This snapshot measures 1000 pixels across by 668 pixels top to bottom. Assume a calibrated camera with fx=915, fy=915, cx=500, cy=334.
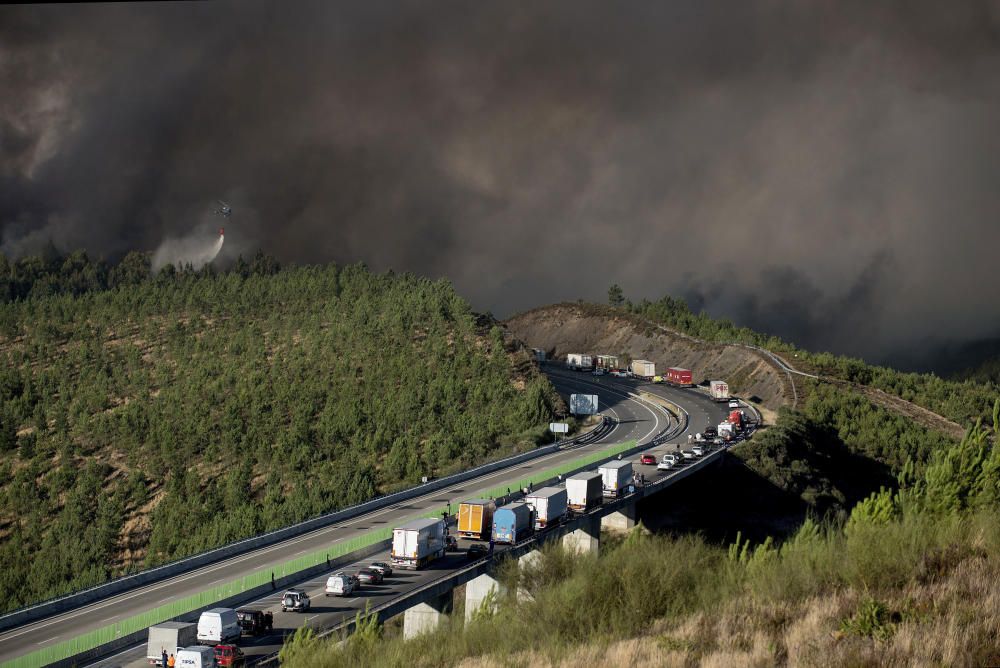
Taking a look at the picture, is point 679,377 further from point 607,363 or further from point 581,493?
point 581,493

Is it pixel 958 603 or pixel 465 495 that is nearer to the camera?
pixel 958 603

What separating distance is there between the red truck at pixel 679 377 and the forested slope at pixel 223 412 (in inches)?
1127

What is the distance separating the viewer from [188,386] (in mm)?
122500

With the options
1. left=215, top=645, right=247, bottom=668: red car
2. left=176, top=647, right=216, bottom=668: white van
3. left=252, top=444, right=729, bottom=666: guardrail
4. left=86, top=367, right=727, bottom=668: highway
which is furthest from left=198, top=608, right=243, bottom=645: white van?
left=176, top=647, right=216, bottom=668: white van

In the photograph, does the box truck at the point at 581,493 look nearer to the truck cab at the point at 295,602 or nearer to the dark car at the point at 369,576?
the dark car at the point at 369,576

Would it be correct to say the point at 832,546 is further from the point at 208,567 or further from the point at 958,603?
the point at 208,567

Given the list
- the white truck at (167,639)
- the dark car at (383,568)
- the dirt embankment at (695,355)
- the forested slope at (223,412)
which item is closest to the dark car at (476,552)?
the dark car at (383,568)

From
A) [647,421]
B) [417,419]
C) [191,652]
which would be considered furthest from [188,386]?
[191,652]

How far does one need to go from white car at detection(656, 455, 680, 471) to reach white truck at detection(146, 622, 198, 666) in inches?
2011

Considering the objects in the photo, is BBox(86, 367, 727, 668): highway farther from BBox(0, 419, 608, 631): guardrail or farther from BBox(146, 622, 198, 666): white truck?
BBox(0, 419, 608, 631): guardrail

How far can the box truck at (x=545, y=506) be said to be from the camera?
165 ft

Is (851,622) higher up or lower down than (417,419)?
higher up

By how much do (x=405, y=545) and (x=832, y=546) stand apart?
22913 mm

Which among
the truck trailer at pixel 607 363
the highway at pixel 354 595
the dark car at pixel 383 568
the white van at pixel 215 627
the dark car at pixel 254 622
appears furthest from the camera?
the truck trailer at pixel 607 363
